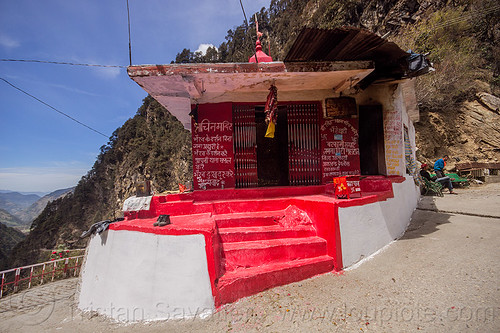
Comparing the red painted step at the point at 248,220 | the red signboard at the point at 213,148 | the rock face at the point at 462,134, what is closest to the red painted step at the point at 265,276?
the red painted step at the point at 248,220

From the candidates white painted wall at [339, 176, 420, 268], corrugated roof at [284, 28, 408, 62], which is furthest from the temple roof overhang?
white painted wall at [339, 176, 420, 268]

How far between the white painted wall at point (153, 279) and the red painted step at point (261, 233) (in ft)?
2.74

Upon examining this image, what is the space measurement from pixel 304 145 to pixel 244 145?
1.63m

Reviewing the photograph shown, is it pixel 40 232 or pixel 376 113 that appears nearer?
pixel 376 113

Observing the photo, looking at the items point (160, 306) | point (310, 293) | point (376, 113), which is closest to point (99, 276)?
point (160, 306)

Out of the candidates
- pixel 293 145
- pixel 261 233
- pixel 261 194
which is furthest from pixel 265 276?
pixel 293 145

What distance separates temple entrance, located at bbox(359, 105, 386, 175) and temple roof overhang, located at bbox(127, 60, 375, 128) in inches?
54.5

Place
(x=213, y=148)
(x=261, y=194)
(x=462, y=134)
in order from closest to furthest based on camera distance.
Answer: (x=261, y=194) → (x=213, y=148) → (x=462, y=134)

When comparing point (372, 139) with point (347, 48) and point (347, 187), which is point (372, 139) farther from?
point (347, 187)

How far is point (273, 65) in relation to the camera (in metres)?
5.03

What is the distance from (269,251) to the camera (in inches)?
150

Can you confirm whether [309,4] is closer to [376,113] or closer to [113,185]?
[376,113]

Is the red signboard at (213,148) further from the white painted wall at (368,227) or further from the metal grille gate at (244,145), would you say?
the white painted wall at (368,227)

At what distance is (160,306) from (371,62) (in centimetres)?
593
